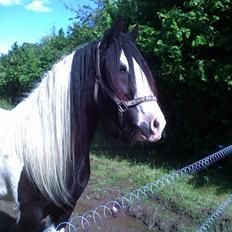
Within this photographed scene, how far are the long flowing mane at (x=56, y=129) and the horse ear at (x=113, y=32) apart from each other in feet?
0.45

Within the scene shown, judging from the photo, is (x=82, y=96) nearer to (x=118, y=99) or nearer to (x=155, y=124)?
(x=118, y=99)

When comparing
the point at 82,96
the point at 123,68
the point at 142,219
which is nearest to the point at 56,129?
the point at 82,96

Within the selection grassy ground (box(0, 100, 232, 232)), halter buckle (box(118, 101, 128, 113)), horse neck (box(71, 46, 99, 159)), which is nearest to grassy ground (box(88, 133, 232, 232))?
grassy ground (box(0, 100, 232, 232))

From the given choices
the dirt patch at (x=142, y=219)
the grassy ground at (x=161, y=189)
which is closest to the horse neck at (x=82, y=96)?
the dirt patch at (x=142, y=219)

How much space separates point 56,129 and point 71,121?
10 centimetres

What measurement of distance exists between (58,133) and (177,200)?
2582 millimetres

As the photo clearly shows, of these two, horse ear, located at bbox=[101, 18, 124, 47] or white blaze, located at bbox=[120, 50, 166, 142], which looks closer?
white blaze, located at bbox=[120, 50, 166, 142]

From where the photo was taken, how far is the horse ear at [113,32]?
95.0 inches

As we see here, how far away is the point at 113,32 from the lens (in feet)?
7.97

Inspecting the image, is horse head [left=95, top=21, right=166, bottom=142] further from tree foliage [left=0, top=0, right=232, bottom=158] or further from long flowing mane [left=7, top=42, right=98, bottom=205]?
tree foliage [left=0, top=0, right=232, bottom=158]

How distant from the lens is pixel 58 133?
2.55 m

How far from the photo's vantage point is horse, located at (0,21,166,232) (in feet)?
7.85

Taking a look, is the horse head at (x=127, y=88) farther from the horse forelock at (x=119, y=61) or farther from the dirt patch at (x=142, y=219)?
the dirt patch at (x=142, y=219)

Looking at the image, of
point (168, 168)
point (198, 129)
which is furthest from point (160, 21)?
point (168, 168)
